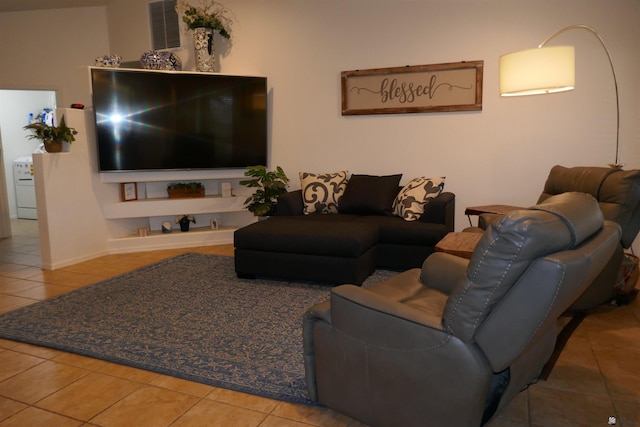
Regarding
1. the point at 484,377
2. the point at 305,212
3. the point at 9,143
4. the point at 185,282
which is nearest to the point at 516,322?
the point at 484,377

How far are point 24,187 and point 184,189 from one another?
389 centimetres

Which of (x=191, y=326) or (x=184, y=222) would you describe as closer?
(x=191, y=326)

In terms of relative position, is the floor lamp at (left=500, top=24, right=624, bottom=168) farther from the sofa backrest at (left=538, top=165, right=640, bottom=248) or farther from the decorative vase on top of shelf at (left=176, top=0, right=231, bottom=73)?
the decorative vase on top of shelf at (left=176, top=0, right=231, bottom=73)

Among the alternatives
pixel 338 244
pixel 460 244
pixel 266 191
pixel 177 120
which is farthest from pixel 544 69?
pixel 177 120

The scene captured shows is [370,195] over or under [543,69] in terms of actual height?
under

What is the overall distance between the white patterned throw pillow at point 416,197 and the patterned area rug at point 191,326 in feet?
1.94

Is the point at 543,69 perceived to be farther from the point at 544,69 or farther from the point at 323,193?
the point at 323,193

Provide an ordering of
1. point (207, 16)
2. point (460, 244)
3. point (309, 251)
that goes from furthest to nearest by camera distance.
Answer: point (207, 16), point (309, 251), point (460, 244)

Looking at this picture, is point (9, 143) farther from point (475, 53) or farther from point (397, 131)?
point (475, 53)

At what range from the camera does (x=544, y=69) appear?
10.1 feet

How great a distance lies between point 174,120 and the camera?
5148mm

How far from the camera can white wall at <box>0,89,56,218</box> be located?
303 inches

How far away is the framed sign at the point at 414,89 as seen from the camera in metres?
4.67

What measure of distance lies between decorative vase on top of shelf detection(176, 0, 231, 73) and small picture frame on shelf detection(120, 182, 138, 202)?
4.98ft
